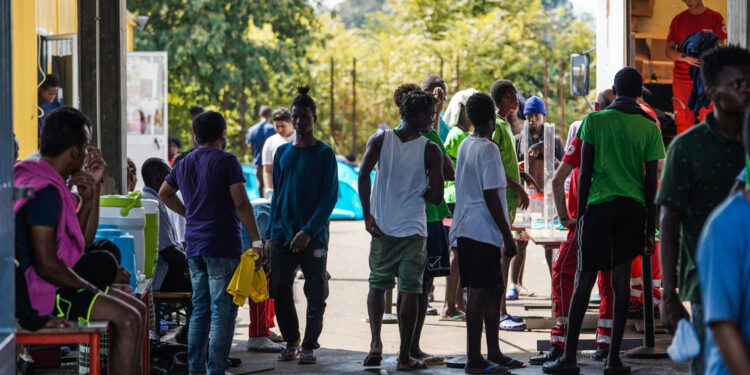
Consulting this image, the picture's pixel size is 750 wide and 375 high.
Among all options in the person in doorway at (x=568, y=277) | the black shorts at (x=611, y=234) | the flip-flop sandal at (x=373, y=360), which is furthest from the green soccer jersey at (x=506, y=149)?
the flip-flop sandal at (x=373, y=360)

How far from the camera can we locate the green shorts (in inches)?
290

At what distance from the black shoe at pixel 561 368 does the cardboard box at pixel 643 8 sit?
5.06 meters

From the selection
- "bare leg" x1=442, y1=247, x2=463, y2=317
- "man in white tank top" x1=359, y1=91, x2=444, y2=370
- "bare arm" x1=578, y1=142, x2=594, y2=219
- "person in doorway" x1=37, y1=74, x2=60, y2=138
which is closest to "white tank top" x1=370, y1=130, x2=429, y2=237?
"man in white tank top" x1=359, y1=91, x2=444, y2=370

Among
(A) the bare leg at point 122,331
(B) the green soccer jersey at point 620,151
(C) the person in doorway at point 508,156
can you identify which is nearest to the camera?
(A) the bare leg at point 122,331

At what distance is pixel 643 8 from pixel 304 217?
16.9ft

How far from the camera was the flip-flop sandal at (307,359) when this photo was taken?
25.4 ft

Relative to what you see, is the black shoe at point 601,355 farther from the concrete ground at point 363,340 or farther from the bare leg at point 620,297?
the bare leg at point 620,297

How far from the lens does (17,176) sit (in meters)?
5.30

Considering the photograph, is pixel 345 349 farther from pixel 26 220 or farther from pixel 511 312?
pixel 26 220

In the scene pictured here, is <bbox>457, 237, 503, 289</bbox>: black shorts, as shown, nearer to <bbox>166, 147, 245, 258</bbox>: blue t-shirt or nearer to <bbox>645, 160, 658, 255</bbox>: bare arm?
<bbox>645, 160, 658, 255</bbox>: bare arm

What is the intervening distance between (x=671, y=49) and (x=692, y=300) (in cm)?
591

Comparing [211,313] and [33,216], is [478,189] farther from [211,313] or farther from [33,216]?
[33,216]

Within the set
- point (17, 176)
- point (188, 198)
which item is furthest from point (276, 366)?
point (17, 176)

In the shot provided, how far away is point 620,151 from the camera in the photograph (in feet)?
22.5
